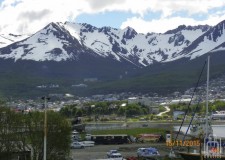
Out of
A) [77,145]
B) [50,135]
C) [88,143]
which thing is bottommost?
[77,145]

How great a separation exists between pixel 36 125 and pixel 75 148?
40182mm

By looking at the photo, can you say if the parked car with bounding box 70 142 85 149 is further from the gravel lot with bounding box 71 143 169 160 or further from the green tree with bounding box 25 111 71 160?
the green tree with bounding box 25 111 71 160

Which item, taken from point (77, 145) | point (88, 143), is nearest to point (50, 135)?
point (77, 145)

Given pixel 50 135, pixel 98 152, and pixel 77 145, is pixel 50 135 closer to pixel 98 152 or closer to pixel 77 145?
pixel 98 152

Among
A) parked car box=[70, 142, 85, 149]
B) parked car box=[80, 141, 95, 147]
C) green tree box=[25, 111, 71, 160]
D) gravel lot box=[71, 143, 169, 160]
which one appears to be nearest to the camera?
green tree box=[25, 111, 71, 160]

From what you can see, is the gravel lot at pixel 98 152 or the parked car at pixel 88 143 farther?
the parked car at pixel 88 143

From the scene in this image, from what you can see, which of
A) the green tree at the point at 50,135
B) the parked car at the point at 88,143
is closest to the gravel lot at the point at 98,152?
the parked car at the point at 88,143

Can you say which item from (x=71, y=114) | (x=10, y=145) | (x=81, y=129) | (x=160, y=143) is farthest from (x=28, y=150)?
(x=71, y=114)

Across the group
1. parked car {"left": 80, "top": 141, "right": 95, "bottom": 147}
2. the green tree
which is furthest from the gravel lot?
the green tree

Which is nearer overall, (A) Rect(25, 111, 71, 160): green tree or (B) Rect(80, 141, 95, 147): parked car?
(A) Rect(25, 111, 71, 160): green tree

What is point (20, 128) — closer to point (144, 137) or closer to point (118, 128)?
point (144, 137)

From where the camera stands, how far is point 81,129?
14200cm

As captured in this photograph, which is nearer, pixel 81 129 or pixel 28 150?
pixel 28 150

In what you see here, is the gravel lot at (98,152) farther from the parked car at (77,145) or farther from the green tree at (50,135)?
the green tree at (50,135)
